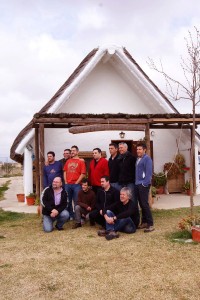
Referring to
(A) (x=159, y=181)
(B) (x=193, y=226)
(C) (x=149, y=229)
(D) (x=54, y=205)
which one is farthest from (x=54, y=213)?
(A) (x=159, y=181)

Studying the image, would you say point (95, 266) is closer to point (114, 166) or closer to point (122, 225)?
point (122, 225)

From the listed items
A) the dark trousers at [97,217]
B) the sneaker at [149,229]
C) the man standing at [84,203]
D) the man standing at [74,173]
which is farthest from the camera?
the man standing at [74,173]

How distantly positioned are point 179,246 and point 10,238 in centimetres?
306

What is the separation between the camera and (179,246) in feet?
19.4

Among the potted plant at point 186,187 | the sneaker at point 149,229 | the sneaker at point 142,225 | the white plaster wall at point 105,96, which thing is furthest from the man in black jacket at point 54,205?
the potted plant at point 186,187

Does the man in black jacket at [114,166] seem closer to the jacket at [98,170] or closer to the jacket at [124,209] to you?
the jacket at [98,170]

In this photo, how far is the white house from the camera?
465 inches

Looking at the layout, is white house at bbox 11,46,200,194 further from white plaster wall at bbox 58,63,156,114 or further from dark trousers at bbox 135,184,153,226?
dark trousers at bbox 135,184,153,226

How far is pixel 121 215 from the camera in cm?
680

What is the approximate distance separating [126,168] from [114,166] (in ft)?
1.02

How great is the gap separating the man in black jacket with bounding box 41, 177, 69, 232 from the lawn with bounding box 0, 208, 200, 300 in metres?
0.23

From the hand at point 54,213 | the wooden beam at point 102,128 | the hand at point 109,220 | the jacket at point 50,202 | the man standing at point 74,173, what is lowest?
the hand at point 109,220

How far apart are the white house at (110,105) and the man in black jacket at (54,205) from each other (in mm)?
4145

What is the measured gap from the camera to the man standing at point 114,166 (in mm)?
7734
